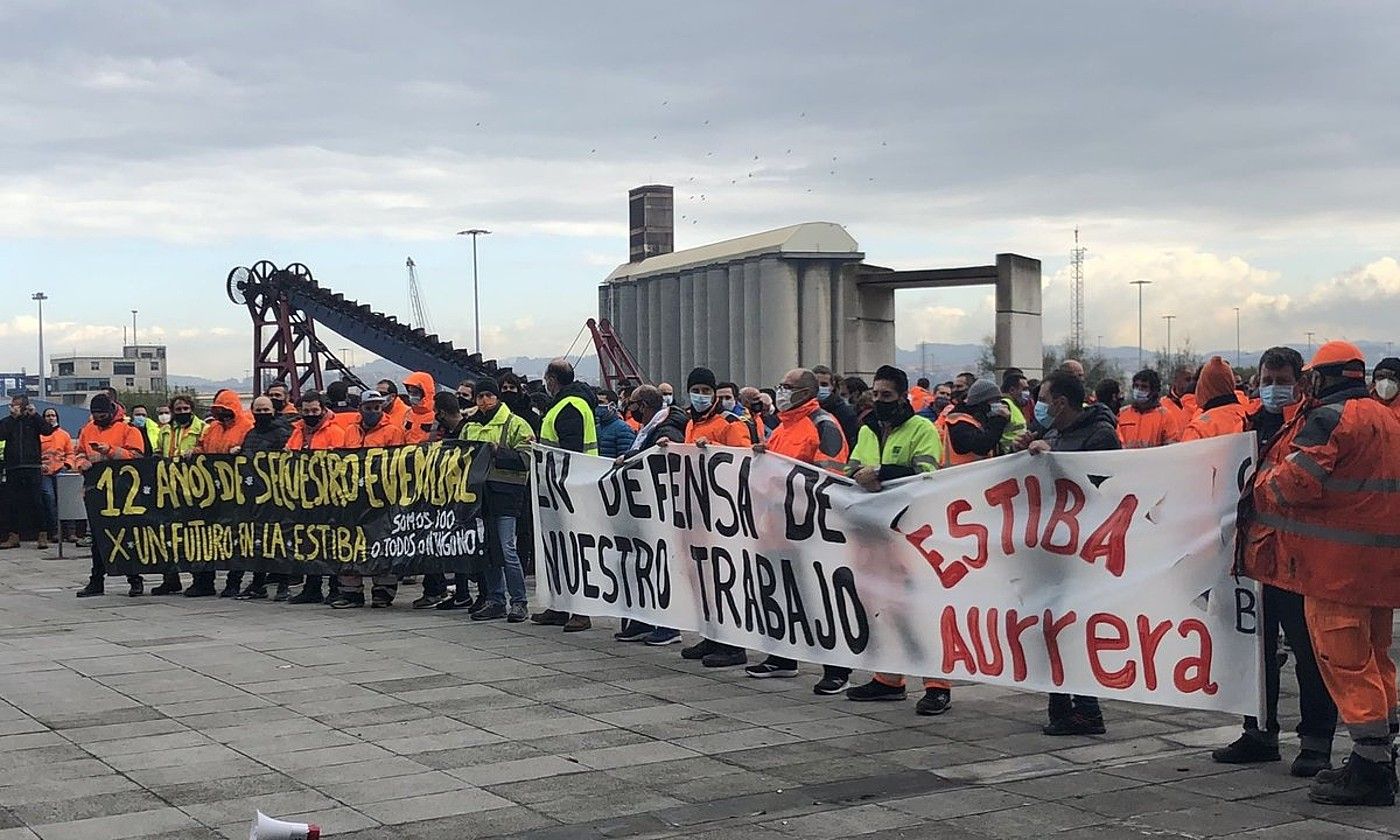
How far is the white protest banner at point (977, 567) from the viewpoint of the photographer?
7.53 m

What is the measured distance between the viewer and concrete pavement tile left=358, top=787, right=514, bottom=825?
21.8 ft

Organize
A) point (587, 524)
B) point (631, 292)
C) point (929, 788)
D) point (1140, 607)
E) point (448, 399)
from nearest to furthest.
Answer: point (929, 788), point (1140, 607), point (587, 524), point (448, 399), point (631, 292)

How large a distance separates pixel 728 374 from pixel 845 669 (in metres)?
29.8

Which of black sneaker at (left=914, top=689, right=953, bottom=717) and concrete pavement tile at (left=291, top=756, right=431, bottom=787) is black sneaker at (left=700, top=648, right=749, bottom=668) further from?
concrete pavement tile at (left=291, top=756, right=431, bottom=787)

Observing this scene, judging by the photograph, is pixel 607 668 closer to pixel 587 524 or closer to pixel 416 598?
pixel 587 524

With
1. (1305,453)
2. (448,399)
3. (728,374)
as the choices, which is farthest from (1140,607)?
(728,374)

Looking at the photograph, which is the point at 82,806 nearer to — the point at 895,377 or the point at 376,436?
the point at 895,377

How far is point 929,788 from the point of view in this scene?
707cm

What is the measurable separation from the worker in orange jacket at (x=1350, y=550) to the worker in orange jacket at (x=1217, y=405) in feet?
10.1

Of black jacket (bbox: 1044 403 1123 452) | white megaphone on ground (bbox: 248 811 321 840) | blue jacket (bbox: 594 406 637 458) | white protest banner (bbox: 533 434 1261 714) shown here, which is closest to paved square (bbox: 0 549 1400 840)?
white protest banner (bbox: 533 434 1261 714)

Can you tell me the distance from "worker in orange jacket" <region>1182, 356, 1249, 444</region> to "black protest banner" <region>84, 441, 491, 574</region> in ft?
18.5

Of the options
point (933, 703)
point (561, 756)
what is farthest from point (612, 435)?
point (561, 756)

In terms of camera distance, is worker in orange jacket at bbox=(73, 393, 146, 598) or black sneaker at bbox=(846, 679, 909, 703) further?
worker in orange jacket at bbox=(73, 393, 146, 598)

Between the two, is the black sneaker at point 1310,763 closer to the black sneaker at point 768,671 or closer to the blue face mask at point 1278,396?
the blue face mask at point 1278,396
